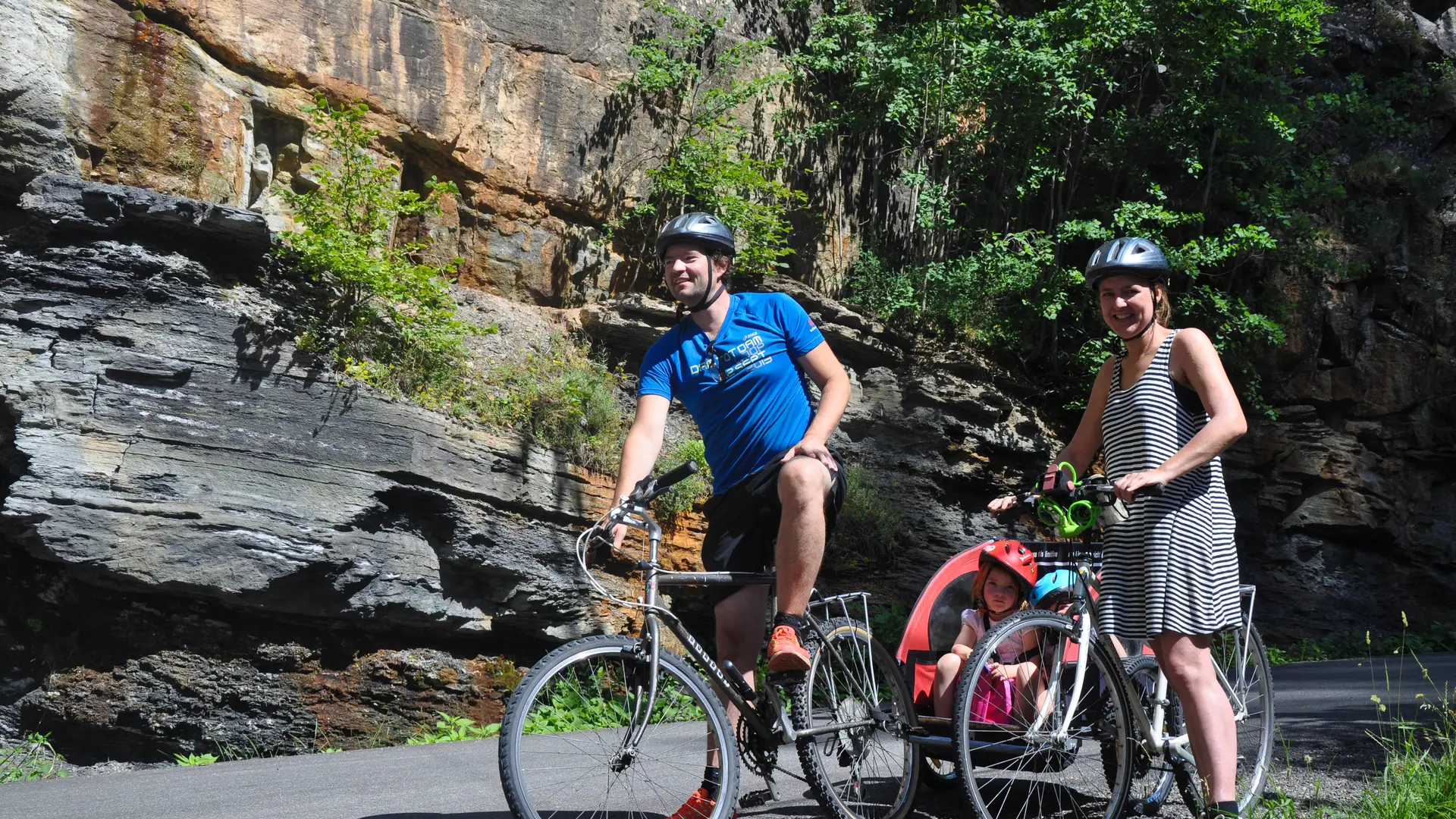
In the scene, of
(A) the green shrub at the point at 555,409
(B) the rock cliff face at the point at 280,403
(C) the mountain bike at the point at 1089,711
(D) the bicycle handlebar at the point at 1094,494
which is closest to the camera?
(D) the bicycle handlebar at the point at 1094,494

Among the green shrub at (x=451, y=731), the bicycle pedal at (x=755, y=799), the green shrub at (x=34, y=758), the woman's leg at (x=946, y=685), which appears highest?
the woman's leg at (x=946, y=685)

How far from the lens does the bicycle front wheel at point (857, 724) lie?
3.74 m

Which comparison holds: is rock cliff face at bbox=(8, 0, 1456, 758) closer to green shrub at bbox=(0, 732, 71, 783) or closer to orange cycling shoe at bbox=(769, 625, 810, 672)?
green shrub at bbox=(0, 732, 71, 783)

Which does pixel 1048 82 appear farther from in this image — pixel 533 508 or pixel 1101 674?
pixel 1101 674

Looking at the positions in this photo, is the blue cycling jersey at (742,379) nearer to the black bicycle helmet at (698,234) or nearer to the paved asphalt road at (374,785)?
the black bicycle helmet at (698,234)

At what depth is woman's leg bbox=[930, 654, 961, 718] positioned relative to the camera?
423 centimetres

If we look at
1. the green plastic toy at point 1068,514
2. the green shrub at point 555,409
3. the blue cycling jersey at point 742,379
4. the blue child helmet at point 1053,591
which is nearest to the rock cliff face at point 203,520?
the green shrub at point 555,409

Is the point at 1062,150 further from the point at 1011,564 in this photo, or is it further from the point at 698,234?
the point at 698,234

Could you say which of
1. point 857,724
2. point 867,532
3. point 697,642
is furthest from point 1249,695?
point 867,532

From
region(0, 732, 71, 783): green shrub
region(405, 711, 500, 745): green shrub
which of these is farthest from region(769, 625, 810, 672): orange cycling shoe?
region(0, 732, 71, 783): green shrub

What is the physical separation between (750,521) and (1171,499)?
1419 mm

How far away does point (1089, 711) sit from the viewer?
3.80 metres

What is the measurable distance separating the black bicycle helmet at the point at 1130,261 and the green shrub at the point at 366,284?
20.0ft

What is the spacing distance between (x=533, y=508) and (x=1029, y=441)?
250 inches
